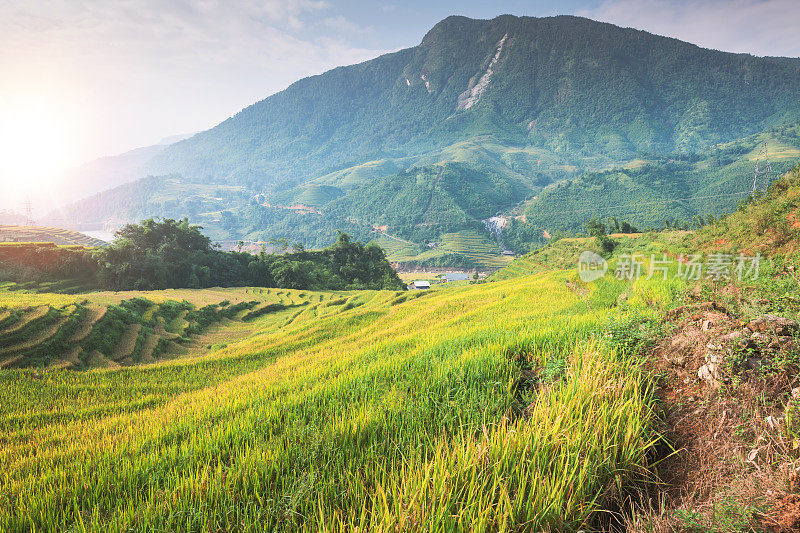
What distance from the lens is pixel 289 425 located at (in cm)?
306

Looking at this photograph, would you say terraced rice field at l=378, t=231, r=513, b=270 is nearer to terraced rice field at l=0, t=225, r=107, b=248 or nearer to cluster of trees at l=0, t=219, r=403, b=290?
cluster of trees at l=0, t=219, r=403, b=290

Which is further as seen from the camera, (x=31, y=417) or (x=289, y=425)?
(x=31, y=417)

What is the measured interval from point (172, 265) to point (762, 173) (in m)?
150

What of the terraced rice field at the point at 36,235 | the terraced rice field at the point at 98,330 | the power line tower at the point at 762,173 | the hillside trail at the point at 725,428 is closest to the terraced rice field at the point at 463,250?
the power line tower at the point at 762,173

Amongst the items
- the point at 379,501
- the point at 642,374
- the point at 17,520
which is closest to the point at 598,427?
the point at 642,374

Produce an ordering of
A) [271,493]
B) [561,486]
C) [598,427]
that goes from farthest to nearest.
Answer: [598,427] → [271,493] → [561,486]

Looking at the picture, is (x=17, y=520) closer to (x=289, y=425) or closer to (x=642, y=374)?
(x=289, y=425)

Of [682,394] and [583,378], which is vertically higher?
[583,378]

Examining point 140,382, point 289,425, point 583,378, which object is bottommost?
point 140,382

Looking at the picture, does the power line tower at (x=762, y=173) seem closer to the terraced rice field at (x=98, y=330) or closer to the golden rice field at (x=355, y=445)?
the golden rice field at (x=355, y=445)

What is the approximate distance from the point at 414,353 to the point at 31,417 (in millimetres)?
5093

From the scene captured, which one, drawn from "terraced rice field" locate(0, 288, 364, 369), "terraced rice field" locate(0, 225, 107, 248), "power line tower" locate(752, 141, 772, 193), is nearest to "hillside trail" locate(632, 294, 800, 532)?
"terraced rice field" locate(0, 288, 364, 369)

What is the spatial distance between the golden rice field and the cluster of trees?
18957mm

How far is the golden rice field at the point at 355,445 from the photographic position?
1940 millimetres
